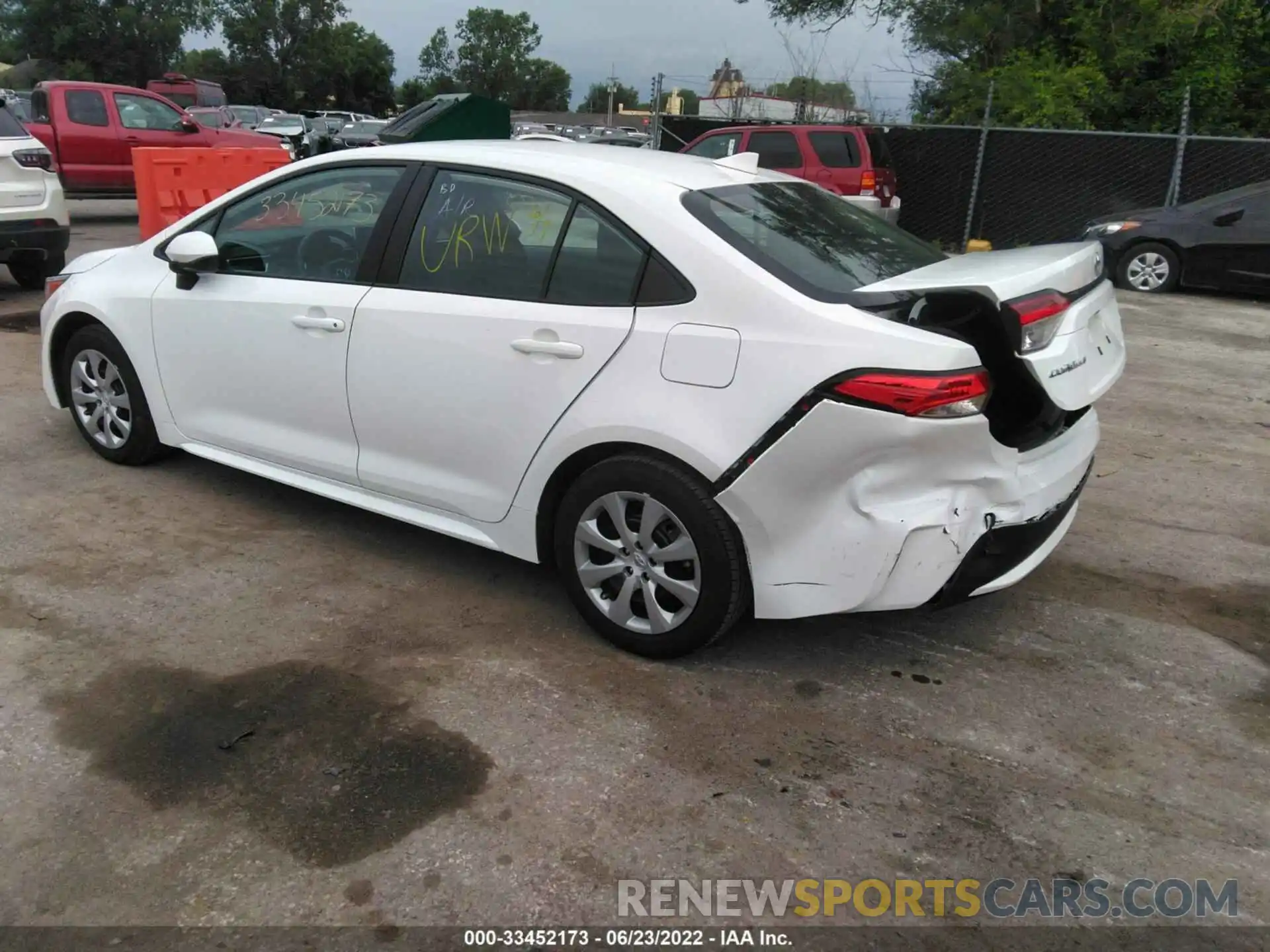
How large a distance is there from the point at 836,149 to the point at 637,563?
1161 centimetres

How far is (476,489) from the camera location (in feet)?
12.4

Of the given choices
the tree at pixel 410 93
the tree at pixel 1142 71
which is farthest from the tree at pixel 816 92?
the tree at pixel 410 93

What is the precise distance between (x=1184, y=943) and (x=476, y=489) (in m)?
2.50

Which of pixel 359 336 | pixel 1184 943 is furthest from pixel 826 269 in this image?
pixel 1184 943

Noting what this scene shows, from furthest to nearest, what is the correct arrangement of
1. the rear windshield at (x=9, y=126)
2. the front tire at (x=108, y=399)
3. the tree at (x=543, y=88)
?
1. the tree at (x=543, y=88)
2. the rear windshield at (x=9, y=126)
3. the front tire at (x=108, y=399)

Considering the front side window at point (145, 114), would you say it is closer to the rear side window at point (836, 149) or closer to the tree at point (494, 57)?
the rear side window at point (836, 149)

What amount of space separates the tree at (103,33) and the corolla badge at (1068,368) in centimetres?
6128

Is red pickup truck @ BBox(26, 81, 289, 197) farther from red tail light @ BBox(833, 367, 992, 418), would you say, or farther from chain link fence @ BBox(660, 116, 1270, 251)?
red tail light @ BBox(833, 367, 992, 418)

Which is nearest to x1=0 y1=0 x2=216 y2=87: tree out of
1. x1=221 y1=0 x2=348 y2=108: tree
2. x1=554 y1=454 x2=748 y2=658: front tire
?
x1=221 y1=0 x2=348 y2=108: tree

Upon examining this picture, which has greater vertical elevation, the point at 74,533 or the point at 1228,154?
the point at 1228,154

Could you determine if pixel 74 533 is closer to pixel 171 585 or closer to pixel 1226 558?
pixel 171 585

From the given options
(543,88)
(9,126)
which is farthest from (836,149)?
(543,88)

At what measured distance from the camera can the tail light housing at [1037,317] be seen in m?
3.12

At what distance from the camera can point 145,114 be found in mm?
14930
